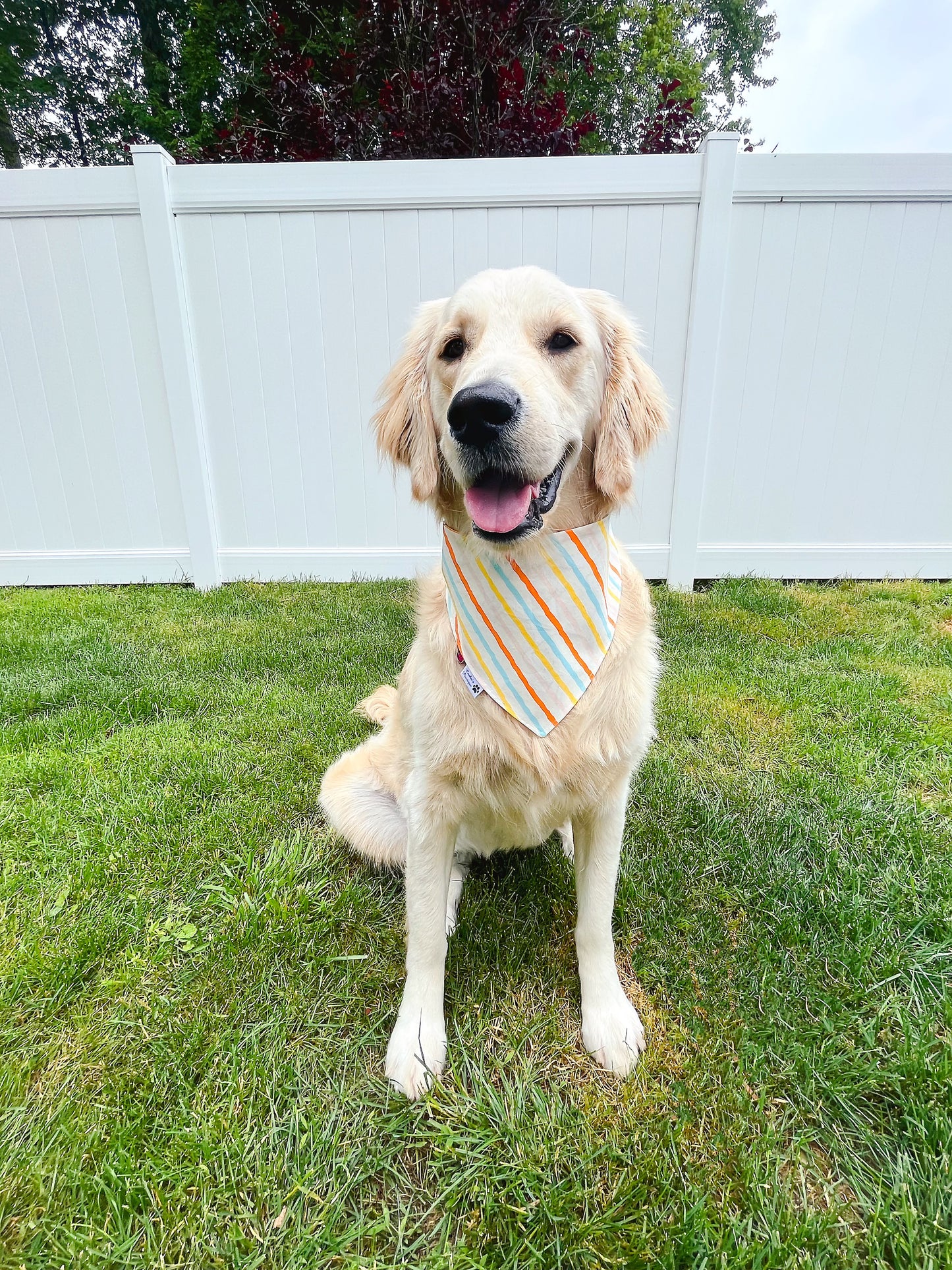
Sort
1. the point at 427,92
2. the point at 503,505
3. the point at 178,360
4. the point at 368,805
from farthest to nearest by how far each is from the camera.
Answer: the point at 427,92, the point at 178,360, the point at 368,805, the point at 503,505

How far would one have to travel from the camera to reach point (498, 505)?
1327 mm

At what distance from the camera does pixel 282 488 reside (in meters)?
4.47

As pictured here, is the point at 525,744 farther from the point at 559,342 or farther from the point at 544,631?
the point at 559,342

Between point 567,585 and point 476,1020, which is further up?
point 567,585

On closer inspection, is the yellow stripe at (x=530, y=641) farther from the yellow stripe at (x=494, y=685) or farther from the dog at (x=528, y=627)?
the yellow stripe at (x=494, y=685)

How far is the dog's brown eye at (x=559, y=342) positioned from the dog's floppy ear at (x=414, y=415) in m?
0.34

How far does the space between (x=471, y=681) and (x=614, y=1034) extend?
86 centimetres

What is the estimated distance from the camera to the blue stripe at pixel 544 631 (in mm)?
1389

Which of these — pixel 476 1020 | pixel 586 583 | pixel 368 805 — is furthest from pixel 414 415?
pixel 476 1020

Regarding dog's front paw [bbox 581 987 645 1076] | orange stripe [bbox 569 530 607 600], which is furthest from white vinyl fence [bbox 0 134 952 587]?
dog's front paw [bbox 581 987 645 1076]

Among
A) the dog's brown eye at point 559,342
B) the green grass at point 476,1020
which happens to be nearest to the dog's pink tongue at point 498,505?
the dog's brown eye at point 559,342

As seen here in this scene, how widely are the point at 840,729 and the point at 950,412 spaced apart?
3116 millimetres

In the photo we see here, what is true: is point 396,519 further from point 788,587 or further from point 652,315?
point 788,587

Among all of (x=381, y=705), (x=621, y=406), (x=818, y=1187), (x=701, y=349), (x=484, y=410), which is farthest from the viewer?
(x=701, y=349)
